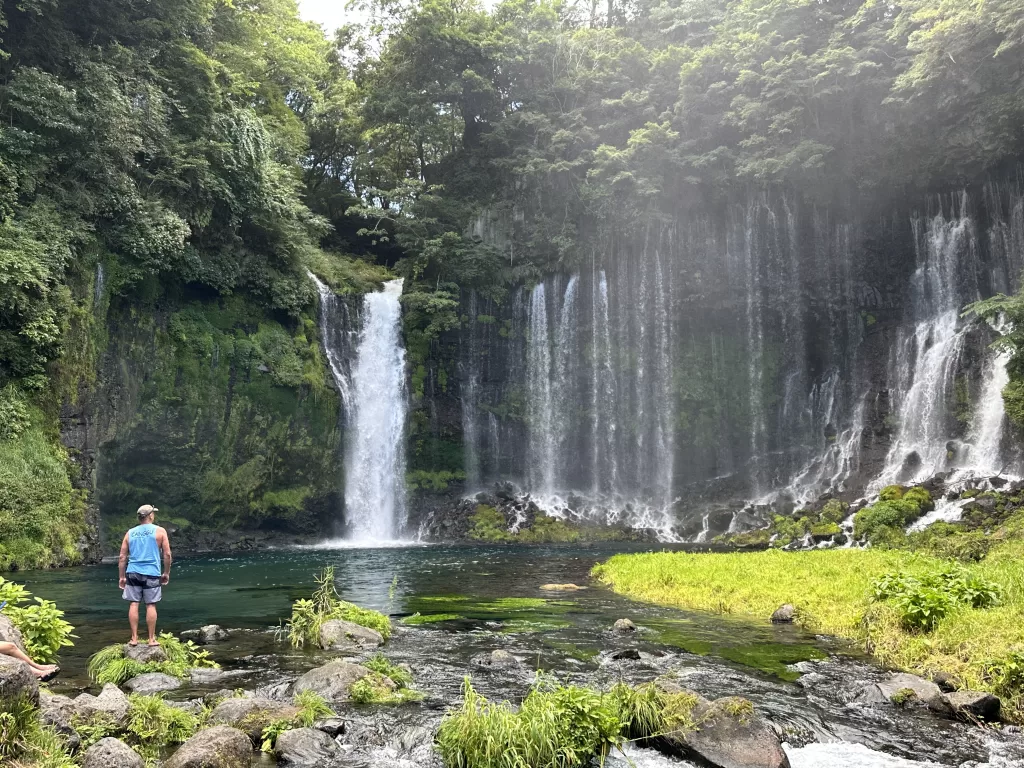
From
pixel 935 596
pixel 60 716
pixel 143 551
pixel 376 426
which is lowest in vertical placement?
pixel 60 716

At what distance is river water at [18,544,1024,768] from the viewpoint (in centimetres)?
666

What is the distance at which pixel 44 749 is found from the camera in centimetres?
496

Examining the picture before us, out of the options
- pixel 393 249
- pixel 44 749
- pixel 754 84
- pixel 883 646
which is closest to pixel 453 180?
pixel 393 249

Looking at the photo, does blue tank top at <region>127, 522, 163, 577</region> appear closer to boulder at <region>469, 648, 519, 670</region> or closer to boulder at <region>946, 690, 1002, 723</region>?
boulder at <region>469, 648, 519, 670</region>

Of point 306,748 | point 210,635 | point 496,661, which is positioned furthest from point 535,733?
point 210,635

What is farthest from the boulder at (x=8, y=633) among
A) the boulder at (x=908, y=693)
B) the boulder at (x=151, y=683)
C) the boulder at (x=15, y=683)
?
the boulder at (x=908, y=693)

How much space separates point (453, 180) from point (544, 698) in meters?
37.1

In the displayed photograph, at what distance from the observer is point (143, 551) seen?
→ 9523 mm

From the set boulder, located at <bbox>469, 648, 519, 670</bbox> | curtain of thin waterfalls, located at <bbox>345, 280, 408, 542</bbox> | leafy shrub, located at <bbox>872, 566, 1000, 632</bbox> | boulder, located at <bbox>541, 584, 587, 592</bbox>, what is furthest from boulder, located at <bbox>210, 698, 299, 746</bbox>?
curtain of thin waterfalls, located at <bbox>345, 280, 408, 542</bbox>

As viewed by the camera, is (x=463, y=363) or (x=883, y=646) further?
(x=463, y=363)

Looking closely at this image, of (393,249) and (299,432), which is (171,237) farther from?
(393,249)

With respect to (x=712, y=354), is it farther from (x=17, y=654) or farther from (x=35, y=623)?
(x=17, y=654)

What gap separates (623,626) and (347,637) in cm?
420

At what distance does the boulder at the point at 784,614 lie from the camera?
12.2 meters
